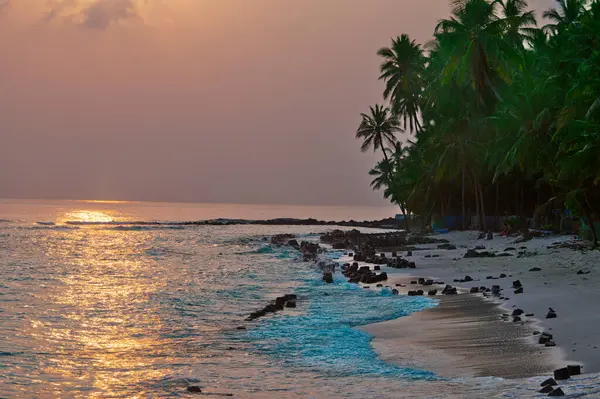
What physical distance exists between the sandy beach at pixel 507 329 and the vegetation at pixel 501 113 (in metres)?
5.83

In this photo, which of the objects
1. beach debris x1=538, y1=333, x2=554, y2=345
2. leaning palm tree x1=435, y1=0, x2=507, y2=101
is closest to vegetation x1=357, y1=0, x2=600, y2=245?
leaning palm tree x1=435, y1=0, x2=507, y2=101

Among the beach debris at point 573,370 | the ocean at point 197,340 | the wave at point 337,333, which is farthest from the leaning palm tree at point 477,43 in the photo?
the beach debris at point 573,370

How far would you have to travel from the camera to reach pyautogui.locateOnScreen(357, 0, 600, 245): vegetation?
24625mm

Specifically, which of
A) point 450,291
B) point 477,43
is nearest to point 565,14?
point 477,43

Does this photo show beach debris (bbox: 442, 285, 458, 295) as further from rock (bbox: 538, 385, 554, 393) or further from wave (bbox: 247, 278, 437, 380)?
rock (bbox: 538, 385, 554, 393)

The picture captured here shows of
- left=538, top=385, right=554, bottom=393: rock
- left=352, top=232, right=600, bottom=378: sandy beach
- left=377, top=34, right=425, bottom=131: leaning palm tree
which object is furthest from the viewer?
left=377, top=34, right=425, bottom=131: leaning palm tree

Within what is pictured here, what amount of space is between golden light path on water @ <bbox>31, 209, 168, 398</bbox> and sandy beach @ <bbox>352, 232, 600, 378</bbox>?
3952mm

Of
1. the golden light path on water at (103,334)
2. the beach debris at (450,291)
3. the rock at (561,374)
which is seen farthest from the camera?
the beach debris at (450,291)

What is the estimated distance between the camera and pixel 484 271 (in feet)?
74.6

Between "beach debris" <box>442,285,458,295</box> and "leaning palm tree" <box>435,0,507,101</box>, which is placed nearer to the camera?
"beach debris" <box>442,285,458,295</box>

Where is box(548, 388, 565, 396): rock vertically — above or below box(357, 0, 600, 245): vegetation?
below

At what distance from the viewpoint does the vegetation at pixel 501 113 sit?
24.6 metres

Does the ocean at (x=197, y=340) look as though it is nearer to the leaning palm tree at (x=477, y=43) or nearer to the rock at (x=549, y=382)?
the rock at (x=549, y=382)

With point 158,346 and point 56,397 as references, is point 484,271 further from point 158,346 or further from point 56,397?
point 56,397
